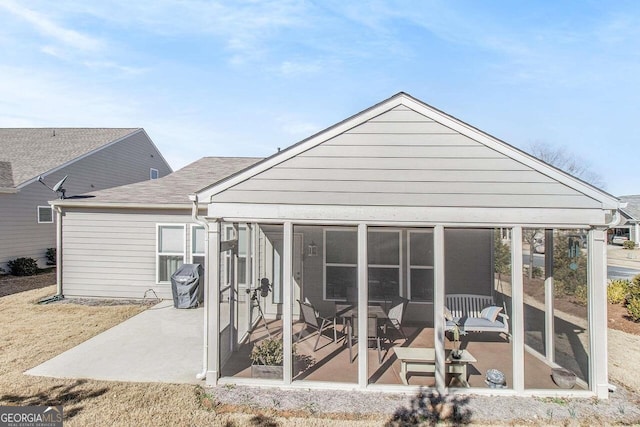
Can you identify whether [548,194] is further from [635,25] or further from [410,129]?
[635,25]

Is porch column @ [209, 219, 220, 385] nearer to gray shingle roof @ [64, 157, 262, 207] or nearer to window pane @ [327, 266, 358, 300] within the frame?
window pane @ [327, 266, 358, 300]

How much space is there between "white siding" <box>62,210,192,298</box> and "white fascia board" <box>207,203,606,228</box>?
5.83 m

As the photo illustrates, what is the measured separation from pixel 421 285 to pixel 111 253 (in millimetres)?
8502

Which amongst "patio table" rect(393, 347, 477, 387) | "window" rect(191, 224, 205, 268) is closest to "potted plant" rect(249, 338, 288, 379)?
"patio table" rect(393, 347, 477, 387)

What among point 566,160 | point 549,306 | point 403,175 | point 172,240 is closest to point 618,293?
point 549,306

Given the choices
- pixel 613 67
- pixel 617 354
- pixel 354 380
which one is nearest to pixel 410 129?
pixel 354 380

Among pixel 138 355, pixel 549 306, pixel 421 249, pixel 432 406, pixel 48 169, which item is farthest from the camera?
pixel 48 169

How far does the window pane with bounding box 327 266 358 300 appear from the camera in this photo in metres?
7.75

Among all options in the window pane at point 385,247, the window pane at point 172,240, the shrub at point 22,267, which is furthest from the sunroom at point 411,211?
the shrub at point 22,267

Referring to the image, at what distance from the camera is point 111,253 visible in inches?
381

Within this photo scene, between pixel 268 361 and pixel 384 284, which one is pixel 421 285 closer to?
pixel 384 284

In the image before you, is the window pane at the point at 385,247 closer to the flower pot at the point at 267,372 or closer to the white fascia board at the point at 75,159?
the flower pot at the point at 267,372

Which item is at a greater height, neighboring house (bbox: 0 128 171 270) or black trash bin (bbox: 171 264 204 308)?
neighboring house (bbox: 0 128 171 270)

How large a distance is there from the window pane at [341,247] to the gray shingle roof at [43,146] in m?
13.8
